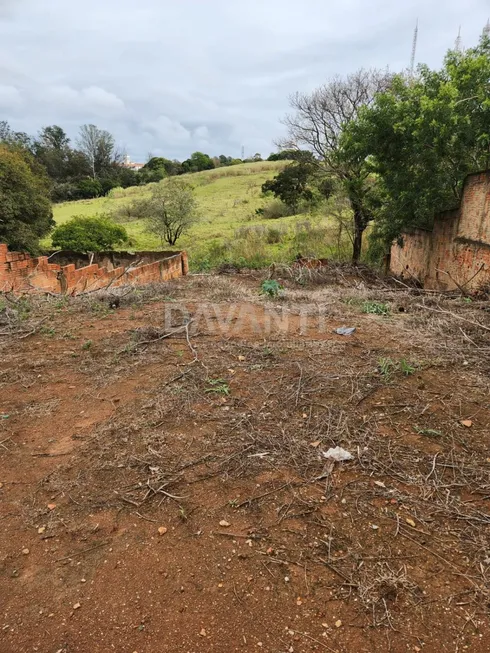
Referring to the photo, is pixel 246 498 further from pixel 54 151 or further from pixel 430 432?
pixel 54 151

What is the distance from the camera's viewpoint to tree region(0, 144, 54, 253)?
36.7 ft

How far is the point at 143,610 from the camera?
5.25 ft

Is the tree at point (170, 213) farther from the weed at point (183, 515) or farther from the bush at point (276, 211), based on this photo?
the weed at point (183, 515)

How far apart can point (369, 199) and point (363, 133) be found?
10.5 ft

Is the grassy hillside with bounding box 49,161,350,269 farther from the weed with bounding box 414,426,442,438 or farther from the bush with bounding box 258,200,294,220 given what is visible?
the weed with bounding box 414,426,442,438

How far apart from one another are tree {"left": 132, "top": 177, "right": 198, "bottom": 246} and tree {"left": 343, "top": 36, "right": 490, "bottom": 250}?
35.4 ft

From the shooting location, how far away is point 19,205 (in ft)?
38.0

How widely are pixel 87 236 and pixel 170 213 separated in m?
4.15

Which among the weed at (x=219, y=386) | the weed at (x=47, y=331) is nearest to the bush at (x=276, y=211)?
the weed at (x=47, y=331)

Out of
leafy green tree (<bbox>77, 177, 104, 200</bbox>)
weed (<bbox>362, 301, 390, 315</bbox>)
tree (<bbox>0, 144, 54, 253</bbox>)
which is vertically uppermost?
leafy green tree (<bbox>77, 177, 104, 200</bbox>)

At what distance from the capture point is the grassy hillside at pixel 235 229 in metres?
15.0

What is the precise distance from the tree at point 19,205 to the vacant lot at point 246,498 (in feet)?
29.7

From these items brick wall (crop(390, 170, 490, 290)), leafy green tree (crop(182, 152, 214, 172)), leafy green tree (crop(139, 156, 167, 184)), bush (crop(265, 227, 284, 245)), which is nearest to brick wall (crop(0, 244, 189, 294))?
brick wall (crop(390, 170, 490, 290))

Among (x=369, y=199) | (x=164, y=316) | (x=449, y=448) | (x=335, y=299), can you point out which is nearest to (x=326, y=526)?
(x=449, y=448)
